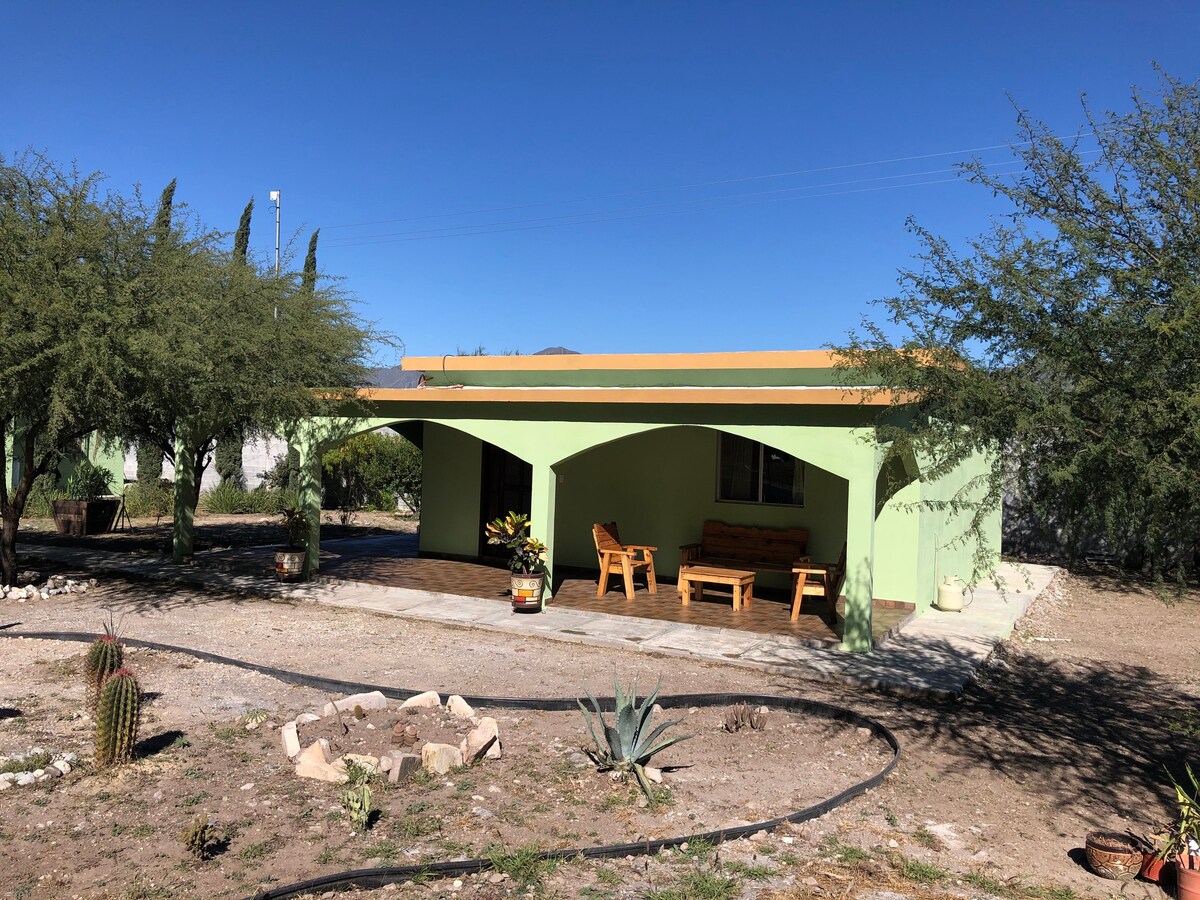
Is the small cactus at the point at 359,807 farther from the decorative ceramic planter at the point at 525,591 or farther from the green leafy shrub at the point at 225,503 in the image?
the green leafy shrub at the point at 225,503

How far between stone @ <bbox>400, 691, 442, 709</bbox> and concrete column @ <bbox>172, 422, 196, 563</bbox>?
29.8 feet

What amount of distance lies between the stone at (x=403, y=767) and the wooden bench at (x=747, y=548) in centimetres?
689

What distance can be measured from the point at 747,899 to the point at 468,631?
6.74m

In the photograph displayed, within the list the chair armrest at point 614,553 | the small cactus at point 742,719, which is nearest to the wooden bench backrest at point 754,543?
the chair armrest at point 614,553

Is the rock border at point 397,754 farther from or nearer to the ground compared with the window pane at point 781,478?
nearer to the ground

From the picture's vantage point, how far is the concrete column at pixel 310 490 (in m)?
13.6

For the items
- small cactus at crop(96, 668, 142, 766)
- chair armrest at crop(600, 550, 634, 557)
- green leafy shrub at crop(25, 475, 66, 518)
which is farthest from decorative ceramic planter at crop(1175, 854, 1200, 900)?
green leafy shrub at crop(25, 475, 66, 518)

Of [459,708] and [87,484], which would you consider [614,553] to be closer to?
[459,708]

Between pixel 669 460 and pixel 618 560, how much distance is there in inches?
80.4

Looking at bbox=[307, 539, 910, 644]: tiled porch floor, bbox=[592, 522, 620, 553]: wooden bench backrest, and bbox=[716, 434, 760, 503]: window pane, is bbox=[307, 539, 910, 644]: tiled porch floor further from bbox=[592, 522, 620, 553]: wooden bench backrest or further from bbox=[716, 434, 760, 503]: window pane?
bbox=[716, 434, 760, 503]: window pane

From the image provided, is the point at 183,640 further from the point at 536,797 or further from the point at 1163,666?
the point at 1163,666

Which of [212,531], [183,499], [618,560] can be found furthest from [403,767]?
[212,531]

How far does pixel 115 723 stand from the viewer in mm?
5684

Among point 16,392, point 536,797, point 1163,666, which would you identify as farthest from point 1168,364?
point 16,392
